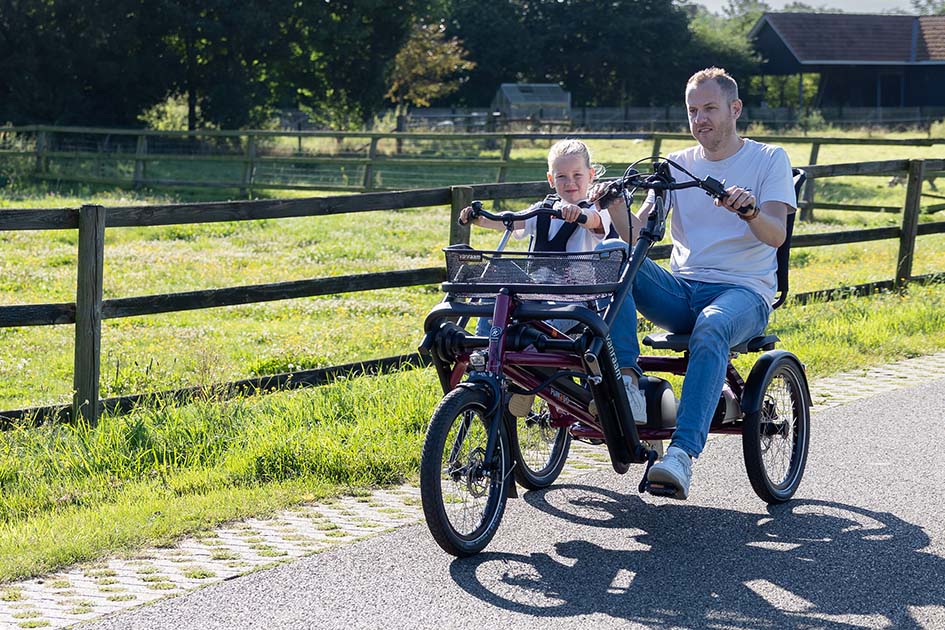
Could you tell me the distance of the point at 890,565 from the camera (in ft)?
15.4

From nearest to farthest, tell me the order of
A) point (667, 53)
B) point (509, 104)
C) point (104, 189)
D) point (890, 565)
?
1. point (890, 565)
2. point (104, 189)
3. point (509, 104)
4. point (667, 53)

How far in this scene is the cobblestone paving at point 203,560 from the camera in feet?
14.2

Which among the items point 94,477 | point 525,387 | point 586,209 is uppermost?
point 586,209

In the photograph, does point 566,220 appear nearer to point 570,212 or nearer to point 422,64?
point 570,212

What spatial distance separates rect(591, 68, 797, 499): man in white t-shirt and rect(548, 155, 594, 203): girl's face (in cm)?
25

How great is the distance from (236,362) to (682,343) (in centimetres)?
553

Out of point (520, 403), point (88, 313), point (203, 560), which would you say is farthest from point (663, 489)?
point (88, 313)

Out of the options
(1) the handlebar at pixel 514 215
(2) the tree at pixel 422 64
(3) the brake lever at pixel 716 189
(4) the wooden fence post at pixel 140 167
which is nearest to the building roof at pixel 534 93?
(2) the tree at pixel 422 64

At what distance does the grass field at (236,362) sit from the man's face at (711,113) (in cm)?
200

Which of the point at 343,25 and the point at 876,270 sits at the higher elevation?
the point at 343,25

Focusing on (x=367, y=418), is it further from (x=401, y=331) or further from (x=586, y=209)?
(x=401, y=331)

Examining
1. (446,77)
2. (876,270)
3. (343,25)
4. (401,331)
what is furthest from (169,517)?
(446,77)

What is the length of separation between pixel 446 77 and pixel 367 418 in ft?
211

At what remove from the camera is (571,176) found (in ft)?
18.1
